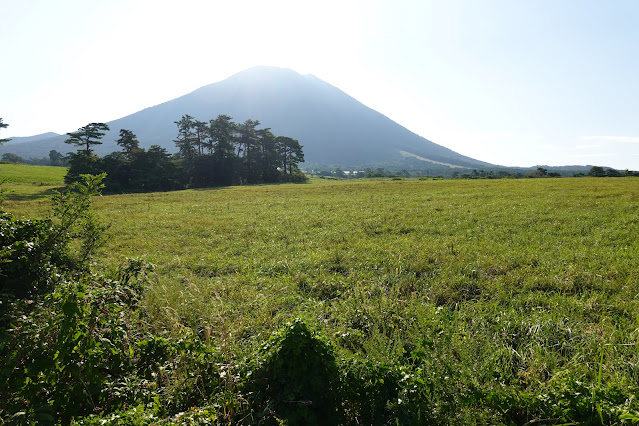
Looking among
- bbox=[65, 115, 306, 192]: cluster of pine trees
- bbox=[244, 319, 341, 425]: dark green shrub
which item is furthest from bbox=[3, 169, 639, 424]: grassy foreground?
bbox=[65, 115, 306, 192]: cluster of pine trees

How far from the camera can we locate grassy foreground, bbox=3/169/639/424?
3680 millimetres

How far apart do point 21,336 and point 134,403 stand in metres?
1.43

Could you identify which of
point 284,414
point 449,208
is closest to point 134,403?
point 284,414

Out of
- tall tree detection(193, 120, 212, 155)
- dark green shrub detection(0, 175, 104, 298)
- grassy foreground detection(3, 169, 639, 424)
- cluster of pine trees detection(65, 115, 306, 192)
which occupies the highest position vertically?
tall tree detection(193, 120, 212, 155)

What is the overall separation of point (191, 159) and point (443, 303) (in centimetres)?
7404

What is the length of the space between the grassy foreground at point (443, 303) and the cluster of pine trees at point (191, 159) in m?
46.1

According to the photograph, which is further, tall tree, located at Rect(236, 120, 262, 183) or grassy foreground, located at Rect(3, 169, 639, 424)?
tall tree, located at Rect(236, 120, 262, 183)

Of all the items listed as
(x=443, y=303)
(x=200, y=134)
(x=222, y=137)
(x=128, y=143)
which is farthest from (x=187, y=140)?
(x=443, y=303)

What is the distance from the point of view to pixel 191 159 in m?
71.6

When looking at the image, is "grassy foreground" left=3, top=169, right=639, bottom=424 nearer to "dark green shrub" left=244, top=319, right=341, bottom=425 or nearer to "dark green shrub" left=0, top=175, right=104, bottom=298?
"dark green shrub" left=244, top=319, right=341, bottom=425

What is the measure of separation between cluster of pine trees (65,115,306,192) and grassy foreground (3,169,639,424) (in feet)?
151

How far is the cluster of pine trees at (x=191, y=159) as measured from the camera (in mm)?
53344

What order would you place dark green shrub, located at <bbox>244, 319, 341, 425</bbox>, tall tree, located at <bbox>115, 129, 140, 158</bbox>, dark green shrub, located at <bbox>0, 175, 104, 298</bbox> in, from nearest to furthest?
Answer: dark green shrub, located at <bbox>244, 319, 341, 425</bbox> → dark green shrub, located at <bbox>0, 175, 104, 298</bbox> → tall tree, located at <bbox>115, 129, 140, 158</bbox>

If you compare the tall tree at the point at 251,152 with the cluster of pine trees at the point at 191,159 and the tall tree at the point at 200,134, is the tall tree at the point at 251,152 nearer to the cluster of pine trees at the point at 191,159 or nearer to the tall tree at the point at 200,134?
the cluster of pine trees at the point at 191,159
